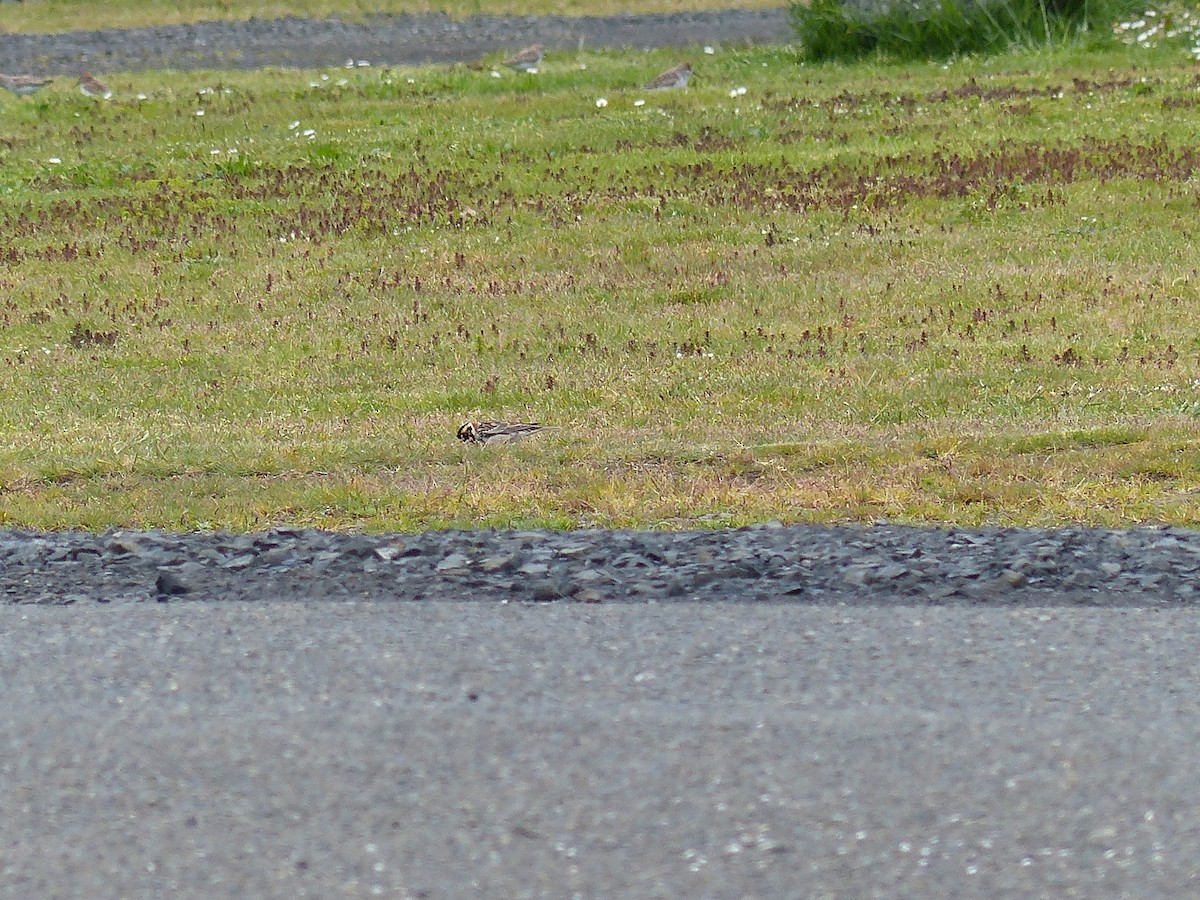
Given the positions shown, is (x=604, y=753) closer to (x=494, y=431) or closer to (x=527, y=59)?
(x=494, y=431)

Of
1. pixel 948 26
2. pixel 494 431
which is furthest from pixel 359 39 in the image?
pixel 494 431

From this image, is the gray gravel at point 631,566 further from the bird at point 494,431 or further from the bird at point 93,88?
the bird at point 93,88

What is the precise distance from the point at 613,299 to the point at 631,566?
8.07 m

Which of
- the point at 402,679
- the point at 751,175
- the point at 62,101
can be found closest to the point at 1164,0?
the point at 751,175

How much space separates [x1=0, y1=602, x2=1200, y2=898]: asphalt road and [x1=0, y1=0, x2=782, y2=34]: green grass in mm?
31248

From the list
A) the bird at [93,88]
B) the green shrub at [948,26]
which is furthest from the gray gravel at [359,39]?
the bird at [93,88]

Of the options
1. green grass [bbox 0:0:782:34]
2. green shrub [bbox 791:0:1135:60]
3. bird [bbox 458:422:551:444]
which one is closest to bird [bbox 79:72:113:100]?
green grass [bbox 0:0:782:34]

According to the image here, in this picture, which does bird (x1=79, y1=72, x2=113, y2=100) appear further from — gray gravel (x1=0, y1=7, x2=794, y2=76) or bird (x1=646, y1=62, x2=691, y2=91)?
bird (x1=646, y1=62, x2=691, y2=91)

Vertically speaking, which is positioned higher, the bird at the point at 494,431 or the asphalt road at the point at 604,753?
the asphalt road at the point at 604,753

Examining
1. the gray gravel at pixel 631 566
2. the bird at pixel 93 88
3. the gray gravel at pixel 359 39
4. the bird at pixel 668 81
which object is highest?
the gray gravel at pixel 359 39

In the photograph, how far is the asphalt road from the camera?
161 inches

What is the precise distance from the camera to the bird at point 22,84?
87.9ft

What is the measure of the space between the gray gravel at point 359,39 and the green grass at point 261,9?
664 millimetres

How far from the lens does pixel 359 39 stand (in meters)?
34.1
